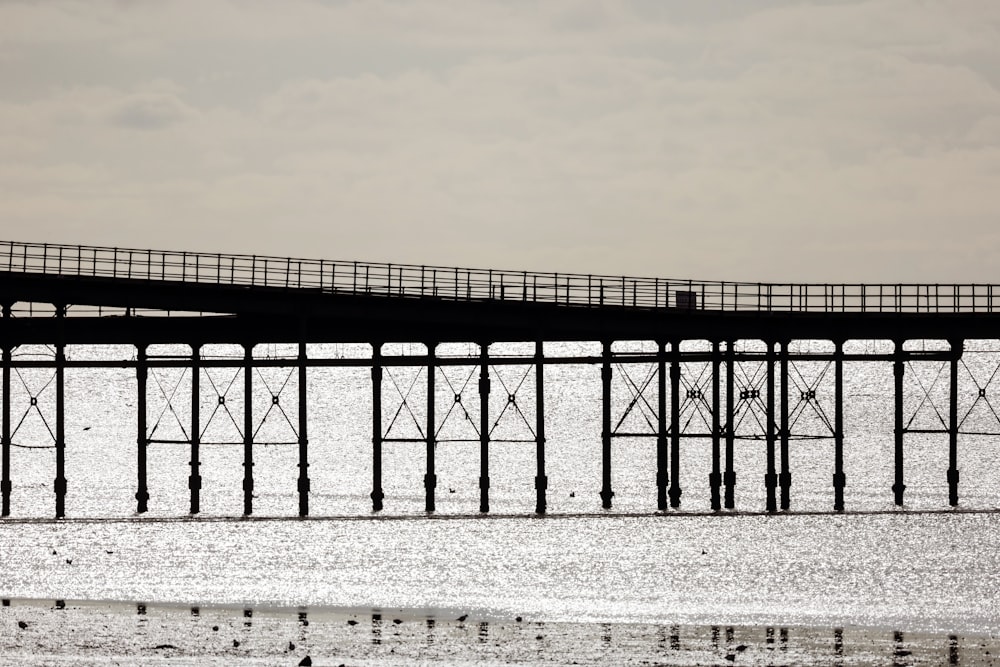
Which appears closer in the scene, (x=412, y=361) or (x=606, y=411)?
(x=412, y=361)

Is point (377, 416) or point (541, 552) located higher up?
point (377, 416)

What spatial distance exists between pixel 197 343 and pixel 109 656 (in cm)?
2745

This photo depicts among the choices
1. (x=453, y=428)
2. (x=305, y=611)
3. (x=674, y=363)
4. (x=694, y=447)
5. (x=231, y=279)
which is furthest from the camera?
(x=453, y=428)

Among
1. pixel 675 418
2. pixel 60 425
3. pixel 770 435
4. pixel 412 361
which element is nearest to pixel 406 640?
pixel 412 361

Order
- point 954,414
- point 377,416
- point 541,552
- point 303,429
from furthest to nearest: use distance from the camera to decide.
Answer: point 954,414 → point 377,416 → point 303,429 → point 541,552

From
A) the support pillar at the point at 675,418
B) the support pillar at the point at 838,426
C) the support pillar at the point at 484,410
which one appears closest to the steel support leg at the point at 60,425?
the support pillar at the point at 484,410

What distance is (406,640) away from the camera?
33.1m

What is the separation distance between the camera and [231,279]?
178ft

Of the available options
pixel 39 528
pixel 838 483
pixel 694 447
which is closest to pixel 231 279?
pixel 39 528

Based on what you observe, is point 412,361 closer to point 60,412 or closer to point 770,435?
point 60,412

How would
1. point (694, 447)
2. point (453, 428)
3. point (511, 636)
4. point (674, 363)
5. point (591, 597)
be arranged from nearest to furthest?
point (511, 636), point (591, 597), point (674, 363), point (694, 447), point (453, 428)

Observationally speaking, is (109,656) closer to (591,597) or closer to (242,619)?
(242,619)

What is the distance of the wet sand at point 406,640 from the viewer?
30.7m

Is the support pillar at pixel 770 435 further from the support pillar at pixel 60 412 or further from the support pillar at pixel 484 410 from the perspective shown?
the support pillar at pixel 60 412
